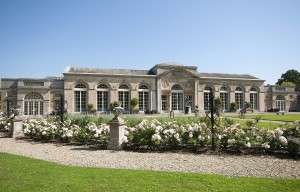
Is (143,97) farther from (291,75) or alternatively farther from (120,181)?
(291,75)

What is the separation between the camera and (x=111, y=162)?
643 cm

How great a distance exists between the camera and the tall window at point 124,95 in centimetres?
2827

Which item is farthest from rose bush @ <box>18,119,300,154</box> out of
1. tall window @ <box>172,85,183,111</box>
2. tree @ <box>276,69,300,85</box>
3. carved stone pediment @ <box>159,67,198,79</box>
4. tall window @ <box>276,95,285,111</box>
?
tree @ <box>276,69,300,85</box>

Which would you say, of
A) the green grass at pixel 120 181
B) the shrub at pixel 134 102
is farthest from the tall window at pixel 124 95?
the green grass at pixel 120 181

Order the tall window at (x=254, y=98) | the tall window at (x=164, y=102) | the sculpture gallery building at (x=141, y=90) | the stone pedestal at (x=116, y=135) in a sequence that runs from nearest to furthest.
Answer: the stone pedestal at (x=116, y=135)
the sculpture gallery building at (x=141, y=90)
the tall window at (x=164, y=102)
the tall window at (x=254, y=98)

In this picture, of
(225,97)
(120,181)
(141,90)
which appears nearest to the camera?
(120,181)

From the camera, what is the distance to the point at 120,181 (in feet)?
15.0

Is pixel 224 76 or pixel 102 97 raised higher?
pixel 224 76

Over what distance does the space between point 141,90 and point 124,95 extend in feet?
7.24

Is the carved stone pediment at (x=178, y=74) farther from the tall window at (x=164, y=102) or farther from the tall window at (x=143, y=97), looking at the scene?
the tall window at (x=143, y=97)

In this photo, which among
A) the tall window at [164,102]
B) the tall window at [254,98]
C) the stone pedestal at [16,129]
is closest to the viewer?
the stone pedestal at [16,129]

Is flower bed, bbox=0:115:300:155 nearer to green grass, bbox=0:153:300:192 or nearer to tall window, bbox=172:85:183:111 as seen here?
green grass, bbox=0:153:300:192

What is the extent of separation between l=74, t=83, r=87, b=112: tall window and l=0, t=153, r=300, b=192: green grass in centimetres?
2184

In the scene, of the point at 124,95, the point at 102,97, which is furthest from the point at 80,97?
the point at 124,95
